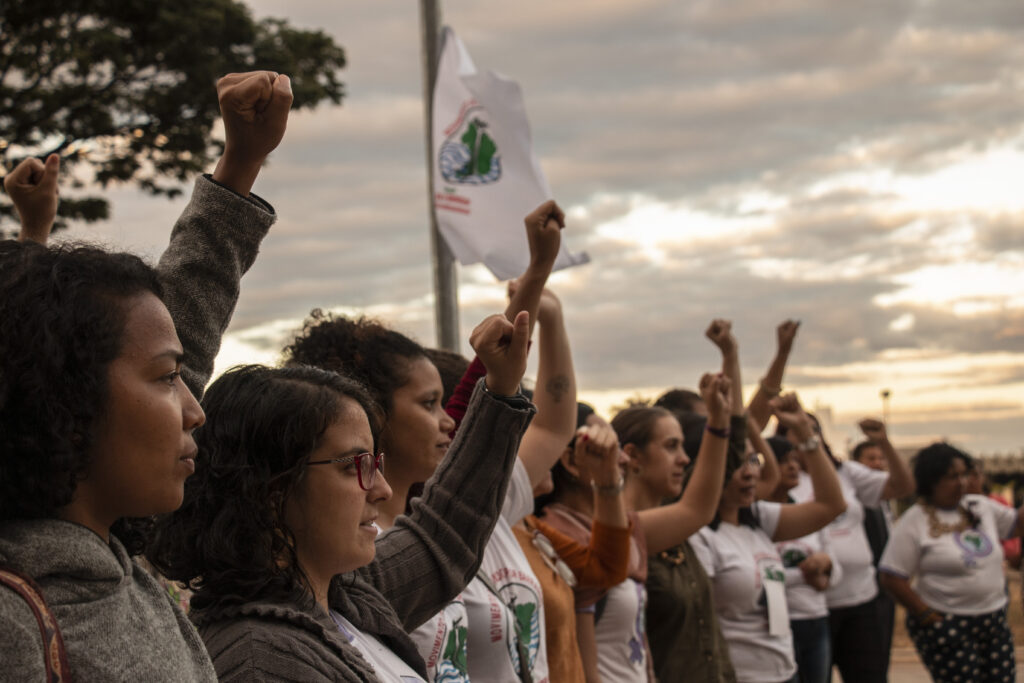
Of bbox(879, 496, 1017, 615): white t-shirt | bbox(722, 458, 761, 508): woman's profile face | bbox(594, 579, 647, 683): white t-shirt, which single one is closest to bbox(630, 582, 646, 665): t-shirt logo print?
bbox(594, 579, 647, 683): white t-shirt

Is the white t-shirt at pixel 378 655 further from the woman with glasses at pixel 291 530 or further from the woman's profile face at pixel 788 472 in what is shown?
the woman's profile face at pixel 788 472

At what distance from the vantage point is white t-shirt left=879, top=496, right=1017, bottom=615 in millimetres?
6914

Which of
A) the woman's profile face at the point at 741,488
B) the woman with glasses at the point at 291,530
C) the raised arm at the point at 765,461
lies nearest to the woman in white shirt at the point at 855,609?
the raised arm at the point at 765,461

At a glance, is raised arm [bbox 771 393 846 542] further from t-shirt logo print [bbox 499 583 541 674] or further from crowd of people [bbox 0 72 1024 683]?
t-shirt logo print [bbox 499 583 541 674]

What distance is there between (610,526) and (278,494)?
74.4 inches

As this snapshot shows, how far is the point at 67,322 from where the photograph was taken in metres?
1.37

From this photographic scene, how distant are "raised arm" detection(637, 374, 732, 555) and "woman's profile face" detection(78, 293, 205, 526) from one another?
3086 mm

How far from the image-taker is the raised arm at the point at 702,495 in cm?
439

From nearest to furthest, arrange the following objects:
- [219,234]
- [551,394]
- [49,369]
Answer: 1. [49,369]
2. [219,234]
3. [551,394]

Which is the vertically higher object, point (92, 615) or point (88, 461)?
point (88, 461)

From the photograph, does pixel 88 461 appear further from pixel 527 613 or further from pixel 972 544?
pixel 972 544

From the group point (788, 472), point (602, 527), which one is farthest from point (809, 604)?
point (602, 527)

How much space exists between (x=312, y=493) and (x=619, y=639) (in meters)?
2.22

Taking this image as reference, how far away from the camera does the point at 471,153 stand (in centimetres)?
603
